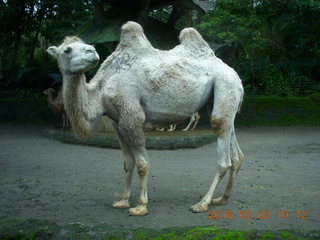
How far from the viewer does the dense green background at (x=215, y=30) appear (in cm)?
1464

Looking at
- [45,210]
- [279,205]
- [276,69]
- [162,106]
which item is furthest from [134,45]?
[276,69]

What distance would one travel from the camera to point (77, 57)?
4379 mm

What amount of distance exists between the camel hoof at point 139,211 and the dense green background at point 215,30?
9.42m

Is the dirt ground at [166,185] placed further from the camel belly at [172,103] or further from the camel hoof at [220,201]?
the camel belly at [172,103]

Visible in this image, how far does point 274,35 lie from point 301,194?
43.5 feet

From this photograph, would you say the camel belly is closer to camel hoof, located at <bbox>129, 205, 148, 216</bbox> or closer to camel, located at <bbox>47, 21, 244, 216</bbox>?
camel, located at <bbox>47, 21, 244, 216</bbox>

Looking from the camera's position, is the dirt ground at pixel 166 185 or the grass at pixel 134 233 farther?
the dirt ground at pixel 166 185

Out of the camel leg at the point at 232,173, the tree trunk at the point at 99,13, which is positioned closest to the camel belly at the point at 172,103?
the camel leg at the point at 232,173

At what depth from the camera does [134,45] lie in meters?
5.04

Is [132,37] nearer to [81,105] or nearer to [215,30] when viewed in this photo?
[81,105]

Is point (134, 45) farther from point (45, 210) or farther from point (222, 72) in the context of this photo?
point (45, 210)

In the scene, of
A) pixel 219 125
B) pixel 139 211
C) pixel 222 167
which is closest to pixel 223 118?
pixel 219 125

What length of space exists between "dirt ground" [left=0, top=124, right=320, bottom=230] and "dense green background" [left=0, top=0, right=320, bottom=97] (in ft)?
16.4
